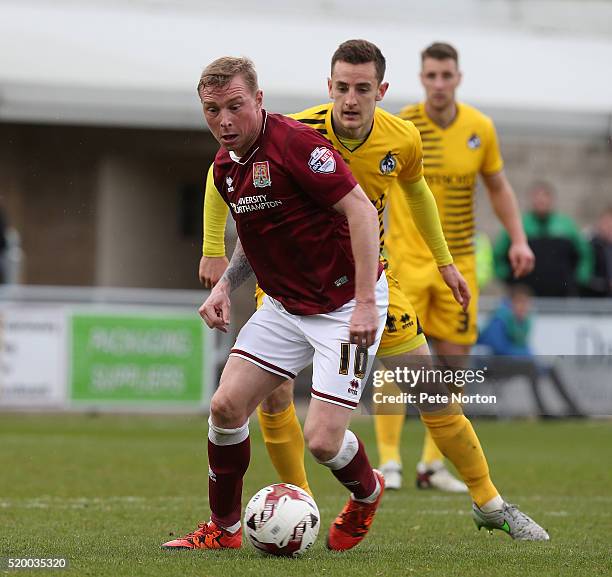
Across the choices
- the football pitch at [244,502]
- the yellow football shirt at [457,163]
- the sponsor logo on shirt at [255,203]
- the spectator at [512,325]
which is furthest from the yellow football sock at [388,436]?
the spectator at [512,325]

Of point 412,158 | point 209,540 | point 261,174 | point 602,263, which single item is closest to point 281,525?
point 209,540

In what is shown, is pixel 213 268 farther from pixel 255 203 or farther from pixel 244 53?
pixel 244 53

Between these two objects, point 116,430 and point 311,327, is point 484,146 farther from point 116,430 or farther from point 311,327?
point 116,430

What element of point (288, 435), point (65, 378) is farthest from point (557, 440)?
point (288, 435)

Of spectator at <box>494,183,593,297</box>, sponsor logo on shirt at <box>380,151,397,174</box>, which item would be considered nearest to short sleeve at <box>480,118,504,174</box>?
sponsor logo on shirt at <box>380,151,397,174</box>

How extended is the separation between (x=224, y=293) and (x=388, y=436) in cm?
297

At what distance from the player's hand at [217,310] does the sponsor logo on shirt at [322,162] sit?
2.66ft

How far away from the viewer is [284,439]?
6262 mm

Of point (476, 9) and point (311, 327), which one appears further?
point (476, 9)

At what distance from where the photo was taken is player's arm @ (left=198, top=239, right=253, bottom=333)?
575 cm

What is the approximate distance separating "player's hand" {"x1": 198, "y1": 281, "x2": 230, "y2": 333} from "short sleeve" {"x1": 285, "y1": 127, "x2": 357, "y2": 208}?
0.69 meters

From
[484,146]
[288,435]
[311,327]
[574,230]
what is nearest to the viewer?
[311,327]

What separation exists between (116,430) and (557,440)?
398 centimetres

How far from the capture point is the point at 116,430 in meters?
12.6
